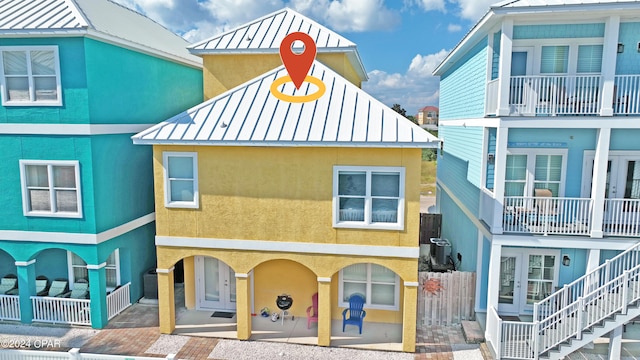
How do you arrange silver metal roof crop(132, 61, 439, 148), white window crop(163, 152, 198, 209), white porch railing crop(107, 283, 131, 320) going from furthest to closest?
white porch railing crop(107, 283, 131, 320) → white window crop(163, 152, 198, 209) → silver metal roof crop(132, 61, 439, 148)

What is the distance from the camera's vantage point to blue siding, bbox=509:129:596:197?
1315 cm

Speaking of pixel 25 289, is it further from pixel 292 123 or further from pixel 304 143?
pixel 304 143

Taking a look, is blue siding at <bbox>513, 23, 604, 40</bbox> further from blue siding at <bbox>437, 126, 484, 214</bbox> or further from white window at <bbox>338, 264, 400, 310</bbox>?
white window at <bbox>338, 264, 400, 310</bbox>

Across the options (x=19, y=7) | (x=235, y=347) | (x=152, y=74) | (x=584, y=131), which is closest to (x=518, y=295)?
(x=584, y=131)

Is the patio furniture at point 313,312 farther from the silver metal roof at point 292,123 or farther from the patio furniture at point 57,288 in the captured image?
the patio furniture at point 57,288

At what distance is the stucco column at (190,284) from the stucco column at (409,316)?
7594 mm

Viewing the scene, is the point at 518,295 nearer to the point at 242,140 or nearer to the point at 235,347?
the point at 235,347

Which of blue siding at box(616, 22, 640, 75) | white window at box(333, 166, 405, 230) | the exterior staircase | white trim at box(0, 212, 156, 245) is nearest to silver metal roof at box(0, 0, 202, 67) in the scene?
white trim at box(0, 212, 156, 245)

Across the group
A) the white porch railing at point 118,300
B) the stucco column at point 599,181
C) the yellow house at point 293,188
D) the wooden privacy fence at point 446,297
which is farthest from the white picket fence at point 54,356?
the stucco column at point 599,181

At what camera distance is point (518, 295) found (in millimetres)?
13852

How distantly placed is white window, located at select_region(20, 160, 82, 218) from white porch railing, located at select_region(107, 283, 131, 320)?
3.05 metres

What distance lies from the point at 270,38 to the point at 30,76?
8225 mm

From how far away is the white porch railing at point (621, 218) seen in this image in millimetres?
12367

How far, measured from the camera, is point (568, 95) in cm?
1248
